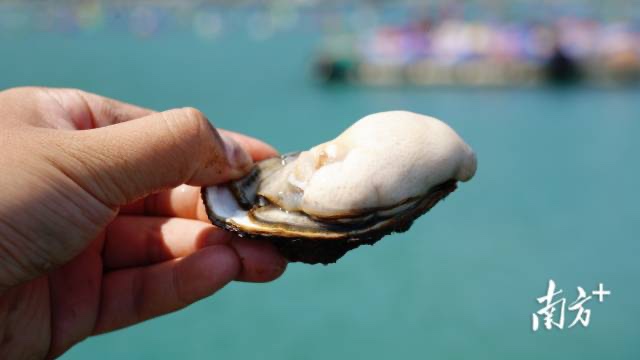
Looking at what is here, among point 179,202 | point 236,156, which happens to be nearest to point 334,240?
point 236,156

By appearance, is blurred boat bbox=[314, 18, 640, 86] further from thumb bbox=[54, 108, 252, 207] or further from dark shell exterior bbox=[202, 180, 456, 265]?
thumb bbox=[54, 108, 252, 207]

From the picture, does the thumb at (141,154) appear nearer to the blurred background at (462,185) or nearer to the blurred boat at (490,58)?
the blurred background at (462,185)

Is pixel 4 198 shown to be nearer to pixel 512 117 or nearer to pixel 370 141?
pixel 370 141

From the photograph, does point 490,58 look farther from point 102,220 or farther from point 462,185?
point 102,220

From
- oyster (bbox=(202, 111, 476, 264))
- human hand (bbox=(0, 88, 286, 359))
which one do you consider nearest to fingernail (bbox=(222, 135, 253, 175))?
human hand (bbox=(0, 88, 286, 359))

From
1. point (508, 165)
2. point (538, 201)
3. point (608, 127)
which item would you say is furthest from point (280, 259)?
point (608, 127)

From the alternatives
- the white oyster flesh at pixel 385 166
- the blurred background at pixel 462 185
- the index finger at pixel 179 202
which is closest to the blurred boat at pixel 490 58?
the blurred background at pixel 462 185

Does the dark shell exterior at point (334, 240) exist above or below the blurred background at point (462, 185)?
above
